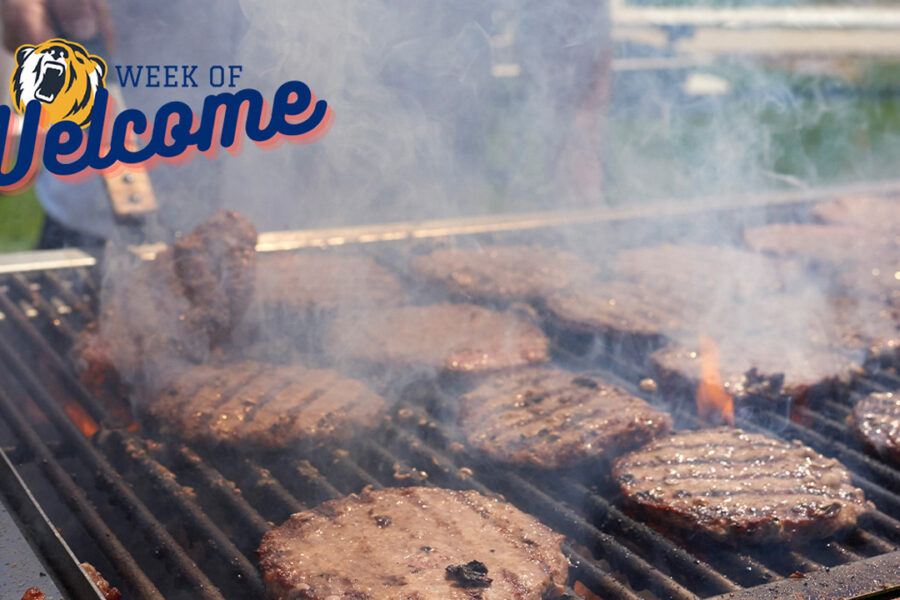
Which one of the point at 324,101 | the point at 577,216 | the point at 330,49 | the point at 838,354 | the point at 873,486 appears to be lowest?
the point at 873,486

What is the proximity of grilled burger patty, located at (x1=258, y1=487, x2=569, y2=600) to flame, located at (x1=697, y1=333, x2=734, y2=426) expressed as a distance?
3.57 ft

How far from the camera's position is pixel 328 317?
3.76 meters

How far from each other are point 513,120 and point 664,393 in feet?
21.9

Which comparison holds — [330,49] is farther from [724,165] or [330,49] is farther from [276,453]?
[724,165]

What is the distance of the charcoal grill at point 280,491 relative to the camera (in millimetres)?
2229

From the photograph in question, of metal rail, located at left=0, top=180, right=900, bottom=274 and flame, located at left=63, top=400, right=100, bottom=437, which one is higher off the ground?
metal rail, located at left=0, top=180, right=900, bottom=274

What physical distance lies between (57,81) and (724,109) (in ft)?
31.4

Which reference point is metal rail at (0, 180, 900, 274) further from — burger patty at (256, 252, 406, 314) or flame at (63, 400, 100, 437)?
flame at (63, 400, 100, 437)

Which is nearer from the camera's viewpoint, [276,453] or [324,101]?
[276,453]

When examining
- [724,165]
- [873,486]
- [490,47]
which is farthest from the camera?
[724,165]

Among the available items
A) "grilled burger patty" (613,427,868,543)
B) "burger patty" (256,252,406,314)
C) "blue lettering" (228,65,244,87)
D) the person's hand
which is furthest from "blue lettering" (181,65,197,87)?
"grilled burger patty" (613,427,868,543)

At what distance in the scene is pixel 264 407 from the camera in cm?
293

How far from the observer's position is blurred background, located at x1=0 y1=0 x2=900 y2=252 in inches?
327

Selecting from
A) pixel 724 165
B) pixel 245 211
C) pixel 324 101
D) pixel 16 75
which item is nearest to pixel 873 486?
pixel 324 101
